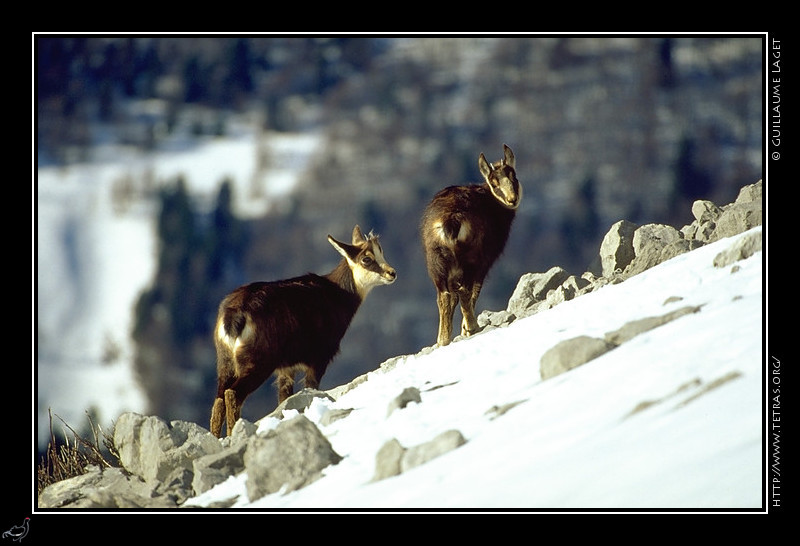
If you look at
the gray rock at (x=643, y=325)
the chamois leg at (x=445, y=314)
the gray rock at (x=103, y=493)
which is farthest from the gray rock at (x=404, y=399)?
the chamois leg at (x=445, y=314)

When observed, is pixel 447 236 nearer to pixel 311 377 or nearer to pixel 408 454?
pixel 311 377

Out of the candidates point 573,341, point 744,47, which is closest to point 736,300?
point 573,341

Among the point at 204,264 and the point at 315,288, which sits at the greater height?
the point at 204,264

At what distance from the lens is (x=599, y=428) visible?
1117 centimetres

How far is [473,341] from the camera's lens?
15.2 meters

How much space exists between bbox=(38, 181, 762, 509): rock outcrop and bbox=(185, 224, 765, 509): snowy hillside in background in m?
0.14

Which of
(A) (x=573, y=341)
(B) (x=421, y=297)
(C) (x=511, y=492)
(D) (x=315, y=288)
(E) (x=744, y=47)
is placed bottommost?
(C) (x=511, y=492)

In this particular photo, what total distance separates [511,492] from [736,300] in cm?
339

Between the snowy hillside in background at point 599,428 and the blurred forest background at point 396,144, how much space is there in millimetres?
39357

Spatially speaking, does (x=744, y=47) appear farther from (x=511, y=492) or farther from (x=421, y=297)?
(x=511, y=492)

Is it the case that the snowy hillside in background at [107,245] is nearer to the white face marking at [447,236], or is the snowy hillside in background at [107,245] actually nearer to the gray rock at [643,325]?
the white face marking at [447,236]

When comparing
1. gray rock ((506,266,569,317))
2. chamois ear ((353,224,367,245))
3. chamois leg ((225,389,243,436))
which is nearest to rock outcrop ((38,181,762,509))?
gray rock ((506,266,569,317))

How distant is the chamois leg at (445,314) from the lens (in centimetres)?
1589

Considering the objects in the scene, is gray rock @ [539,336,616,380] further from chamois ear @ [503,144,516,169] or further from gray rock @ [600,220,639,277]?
gray rock @ [600,220,639,277]
